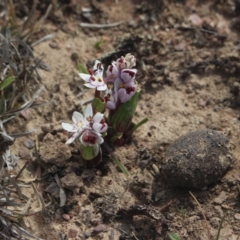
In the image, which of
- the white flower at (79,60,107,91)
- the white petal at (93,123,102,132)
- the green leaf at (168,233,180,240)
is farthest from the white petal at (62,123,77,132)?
the green leaf at (168,233,180,240)

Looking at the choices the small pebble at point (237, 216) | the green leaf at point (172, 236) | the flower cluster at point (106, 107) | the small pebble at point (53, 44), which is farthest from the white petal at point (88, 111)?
the small pebble at point (53, 44)

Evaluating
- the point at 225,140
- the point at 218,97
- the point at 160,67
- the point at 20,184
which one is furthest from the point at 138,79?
the point at 20,184

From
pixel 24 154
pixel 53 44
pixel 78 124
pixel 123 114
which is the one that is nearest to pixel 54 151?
pixel 24 154

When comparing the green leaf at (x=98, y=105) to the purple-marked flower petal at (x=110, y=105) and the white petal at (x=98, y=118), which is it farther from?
the white petal at (x=98, y=118)

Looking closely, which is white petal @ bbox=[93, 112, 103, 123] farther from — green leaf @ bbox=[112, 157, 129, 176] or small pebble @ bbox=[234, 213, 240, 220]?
small pebble @ bbox=[234, 213, 240, 220]

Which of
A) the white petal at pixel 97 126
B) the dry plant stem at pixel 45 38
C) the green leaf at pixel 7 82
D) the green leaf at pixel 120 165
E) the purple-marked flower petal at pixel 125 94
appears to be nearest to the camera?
the white petal at pixel 97 126

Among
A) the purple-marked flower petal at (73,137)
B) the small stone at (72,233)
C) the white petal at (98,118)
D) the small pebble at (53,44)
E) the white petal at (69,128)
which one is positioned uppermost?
the white petal at (98,118)

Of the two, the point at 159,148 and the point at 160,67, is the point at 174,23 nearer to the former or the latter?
the point at 160,67
